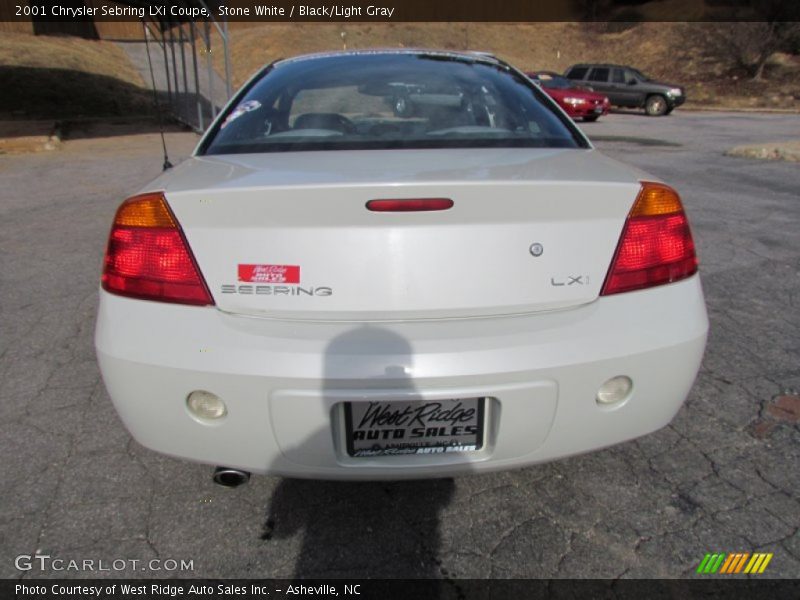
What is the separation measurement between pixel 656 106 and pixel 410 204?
72.3ft

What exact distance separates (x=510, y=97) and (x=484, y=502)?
1749 millimetres

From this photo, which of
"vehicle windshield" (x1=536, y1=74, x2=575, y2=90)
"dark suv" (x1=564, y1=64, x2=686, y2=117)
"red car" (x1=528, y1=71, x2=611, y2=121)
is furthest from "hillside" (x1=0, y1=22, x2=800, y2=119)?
"red car" (x1=528, y1=71, x2=611, y2=121)

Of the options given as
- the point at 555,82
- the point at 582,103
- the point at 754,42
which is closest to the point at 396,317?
the point at 582,103

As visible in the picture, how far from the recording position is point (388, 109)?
2.56 metres

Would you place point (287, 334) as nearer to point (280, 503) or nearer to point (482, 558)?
point (280, 503)

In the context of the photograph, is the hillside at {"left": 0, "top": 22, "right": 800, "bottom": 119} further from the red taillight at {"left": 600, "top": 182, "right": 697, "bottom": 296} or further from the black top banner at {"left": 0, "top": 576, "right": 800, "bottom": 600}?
the red taillight at {"left": 600, "top": 182, "right": 697, "bottom": 296}

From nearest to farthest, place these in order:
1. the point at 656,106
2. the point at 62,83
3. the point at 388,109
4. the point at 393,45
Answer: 1. the point at 388,109
2. the point at 62,83
3. the point at 656,106
4. the point at 393,45

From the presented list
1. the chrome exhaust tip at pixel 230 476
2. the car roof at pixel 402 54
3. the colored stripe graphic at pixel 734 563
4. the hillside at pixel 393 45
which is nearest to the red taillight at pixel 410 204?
the chrome exhaust tip at pixel 230 476

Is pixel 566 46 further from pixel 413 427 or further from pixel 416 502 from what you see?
pixel 413 427

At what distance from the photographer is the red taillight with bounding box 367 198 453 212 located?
1529 mm

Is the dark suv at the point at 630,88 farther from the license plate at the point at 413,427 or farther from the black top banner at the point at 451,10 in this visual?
the license plate at the point at 413,427

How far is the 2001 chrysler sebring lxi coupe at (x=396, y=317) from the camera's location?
150 centimetres

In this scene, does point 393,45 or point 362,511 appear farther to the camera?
point 393,45

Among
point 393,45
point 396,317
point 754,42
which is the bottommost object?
point 393,45
